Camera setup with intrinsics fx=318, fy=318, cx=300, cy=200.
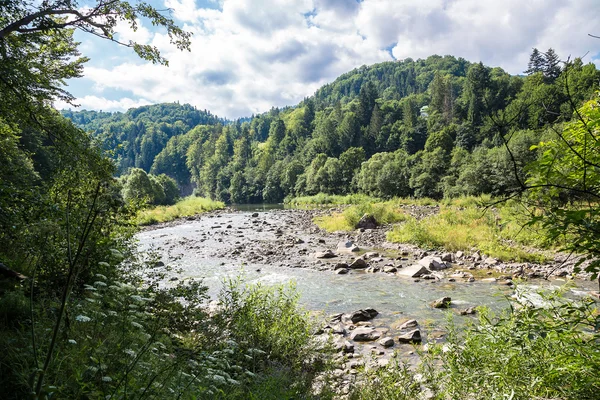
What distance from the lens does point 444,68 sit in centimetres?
17312

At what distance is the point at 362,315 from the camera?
9.16 m

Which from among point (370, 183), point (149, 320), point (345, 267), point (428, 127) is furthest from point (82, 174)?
point (428, 127)

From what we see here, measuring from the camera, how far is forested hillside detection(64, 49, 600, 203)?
625 cm

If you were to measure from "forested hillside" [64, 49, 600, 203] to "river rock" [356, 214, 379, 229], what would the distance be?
9.19 metres

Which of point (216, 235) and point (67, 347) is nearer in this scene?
point (67, 347)

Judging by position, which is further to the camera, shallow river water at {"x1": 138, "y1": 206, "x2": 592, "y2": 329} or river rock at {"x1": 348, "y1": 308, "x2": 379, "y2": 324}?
shallow river water at {"x1": 138, "y1": 206, "x2": 592, "y2": 329}

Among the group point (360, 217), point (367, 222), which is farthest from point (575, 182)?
point (360, 217)

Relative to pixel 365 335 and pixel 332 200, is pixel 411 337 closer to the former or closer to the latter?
pixel 365 335

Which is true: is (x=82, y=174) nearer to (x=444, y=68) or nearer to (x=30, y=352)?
(x=30, y=352)

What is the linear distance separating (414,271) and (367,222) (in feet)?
39.3

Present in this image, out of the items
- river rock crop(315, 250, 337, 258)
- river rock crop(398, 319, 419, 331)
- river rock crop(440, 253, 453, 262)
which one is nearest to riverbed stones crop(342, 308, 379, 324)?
river rock crop(398, 319, 419, 331)

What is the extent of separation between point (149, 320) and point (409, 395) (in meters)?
4.28

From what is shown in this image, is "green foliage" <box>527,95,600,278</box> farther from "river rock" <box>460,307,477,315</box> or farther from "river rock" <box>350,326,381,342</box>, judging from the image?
"river rock" <box>460,307,477,315</box>

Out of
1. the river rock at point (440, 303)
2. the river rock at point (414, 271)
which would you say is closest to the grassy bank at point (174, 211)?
the river rock at point (414, 271)
